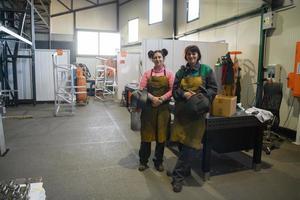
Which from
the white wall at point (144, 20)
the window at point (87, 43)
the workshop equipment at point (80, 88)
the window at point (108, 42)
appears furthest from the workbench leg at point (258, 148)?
the window at point (87, 43)

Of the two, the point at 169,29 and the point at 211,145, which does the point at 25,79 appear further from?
the point at 211,145

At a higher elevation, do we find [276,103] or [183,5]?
[183,5]

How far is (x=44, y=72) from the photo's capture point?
8.13 m

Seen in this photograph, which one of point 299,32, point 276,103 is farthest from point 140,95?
point 299,32

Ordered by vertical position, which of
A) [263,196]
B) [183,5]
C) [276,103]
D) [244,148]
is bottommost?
[263,196]

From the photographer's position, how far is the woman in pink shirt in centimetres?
→ 281

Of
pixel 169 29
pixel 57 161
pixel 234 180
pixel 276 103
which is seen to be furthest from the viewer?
pixel 169 29

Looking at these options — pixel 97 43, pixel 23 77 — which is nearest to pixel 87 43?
pixel 97 43

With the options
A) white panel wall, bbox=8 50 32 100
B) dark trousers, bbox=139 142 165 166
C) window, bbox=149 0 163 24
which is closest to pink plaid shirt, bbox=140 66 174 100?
dark trousers, bbox=139 142 165 166

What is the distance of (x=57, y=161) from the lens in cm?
334

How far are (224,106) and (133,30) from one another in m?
9.22

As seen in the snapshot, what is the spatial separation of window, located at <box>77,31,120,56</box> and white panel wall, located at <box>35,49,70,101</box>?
3.67 metres

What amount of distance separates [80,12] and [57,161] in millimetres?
9973

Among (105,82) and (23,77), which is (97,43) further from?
(23,77)
